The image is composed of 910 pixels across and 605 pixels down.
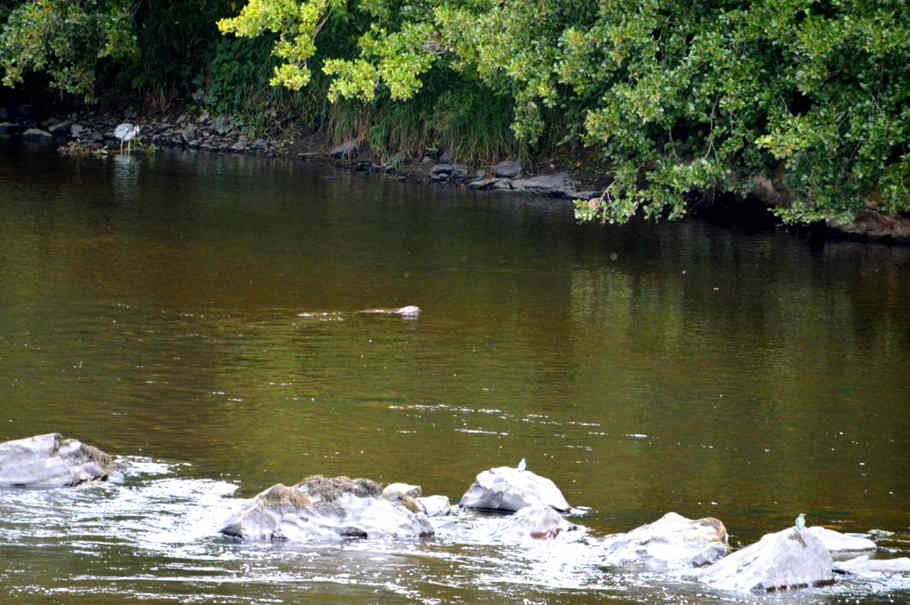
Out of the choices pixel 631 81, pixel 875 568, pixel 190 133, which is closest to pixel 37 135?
pixel 190 133

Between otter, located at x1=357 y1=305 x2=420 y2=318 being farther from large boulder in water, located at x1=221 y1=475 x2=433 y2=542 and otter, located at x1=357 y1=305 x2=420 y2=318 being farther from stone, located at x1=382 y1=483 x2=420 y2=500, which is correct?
large boulder in water, located at x1=221 y1=475 x2=433 y2=542

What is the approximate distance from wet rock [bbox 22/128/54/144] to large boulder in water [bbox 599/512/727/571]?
28589mm

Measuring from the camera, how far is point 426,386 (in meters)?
12.3

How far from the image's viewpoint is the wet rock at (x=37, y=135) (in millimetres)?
34062

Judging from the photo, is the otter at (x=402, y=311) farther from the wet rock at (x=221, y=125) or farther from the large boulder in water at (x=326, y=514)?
the wet rock at (x=221, y=125)

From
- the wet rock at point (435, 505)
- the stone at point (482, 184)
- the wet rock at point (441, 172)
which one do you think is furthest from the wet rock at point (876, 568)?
the wet rock at point (441, 172)

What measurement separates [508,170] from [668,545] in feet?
71.4

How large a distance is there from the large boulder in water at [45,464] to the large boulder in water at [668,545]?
11.4 feet

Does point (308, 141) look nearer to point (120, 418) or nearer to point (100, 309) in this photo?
point (100, 309)

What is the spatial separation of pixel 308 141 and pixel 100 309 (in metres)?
19.5

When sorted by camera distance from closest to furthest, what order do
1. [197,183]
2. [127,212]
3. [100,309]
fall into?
[100,309]
[127,212]
[197,183]

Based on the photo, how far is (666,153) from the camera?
23.4 metres

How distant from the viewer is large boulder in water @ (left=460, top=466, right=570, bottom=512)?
29.0 ft

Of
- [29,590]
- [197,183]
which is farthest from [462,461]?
[197,183]
